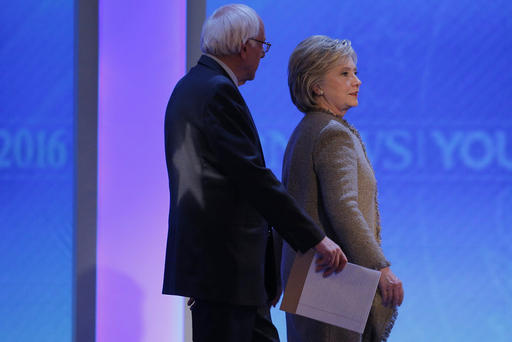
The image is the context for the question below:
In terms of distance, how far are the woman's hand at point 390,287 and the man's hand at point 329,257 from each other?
0.68 feet

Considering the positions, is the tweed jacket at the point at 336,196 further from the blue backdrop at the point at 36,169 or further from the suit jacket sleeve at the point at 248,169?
the blue backdrop at the point at 36,169

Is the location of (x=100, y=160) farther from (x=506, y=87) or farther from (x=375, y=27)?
(x=506, y=87)

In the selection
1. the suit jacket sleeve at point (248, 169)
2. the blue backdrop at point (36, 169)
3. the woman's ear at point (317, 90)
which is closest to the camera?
the suit jacket sleeve at point (248, 169)

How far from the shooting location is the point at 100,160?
2.62 meters

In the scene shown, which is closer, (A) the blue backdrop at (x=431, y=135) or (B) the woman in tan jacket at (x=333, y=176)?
(B) the woman in tan jacket at (x=333, y=176)

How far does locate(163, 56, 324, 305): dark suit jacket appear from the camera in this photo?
1.46m

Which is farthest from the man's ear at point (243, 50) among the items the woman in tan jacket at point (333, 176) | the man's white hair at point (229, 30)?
the woman in tan jacket at point (333, 176)

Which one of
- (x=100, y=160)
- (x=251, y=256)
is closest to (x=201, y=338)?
(x=251, y=256)

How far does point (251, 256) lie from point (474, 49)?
5.98 feet

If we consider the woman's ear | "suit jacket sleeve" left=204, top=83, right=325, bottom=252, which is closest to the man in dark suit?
"suit jacket sleeve" left=204, top=83, right=325, bottom=252

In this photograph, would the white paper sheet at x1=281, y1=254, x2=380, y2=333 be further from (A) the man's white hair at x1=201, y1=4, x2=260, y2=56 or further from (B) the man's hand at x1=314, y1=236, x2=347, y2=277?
(A) the man's white hair at x1=201, y1=4, x2=260, y2=56

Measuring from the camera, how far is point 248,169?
1443 millimetres

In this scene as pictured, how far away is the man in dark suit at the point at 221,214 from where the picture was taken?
4.80ft

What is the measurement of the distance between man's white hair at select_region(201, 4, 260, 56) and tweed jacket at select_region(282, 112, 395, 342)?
0.35 meters
